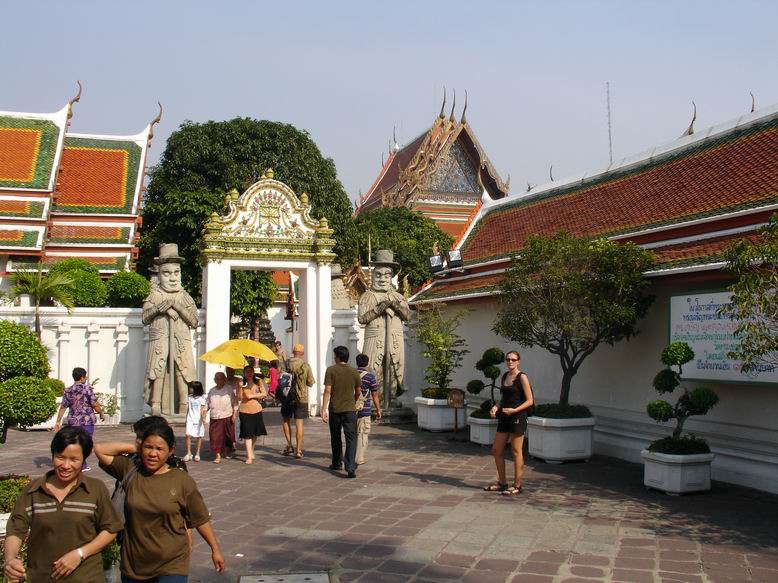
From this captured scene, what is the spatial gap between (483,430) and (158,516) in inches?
354

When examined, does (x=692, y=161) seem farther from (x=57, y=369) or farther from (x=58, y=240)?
(x=58, y=240)

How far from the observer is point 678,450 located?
8.77 metres

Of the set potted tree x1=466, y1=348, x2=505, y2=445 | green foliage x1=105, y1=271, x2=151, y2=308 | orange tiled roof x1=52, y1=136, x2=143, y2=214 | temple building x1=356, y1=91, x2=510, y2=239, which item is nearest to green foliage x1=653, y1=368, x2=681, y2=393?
potted tree x1=466, y1=348, x2=505, y2=445

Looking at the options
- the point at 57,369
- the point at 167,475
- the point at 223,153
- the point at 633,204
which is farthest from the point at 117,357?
the point at 223,153

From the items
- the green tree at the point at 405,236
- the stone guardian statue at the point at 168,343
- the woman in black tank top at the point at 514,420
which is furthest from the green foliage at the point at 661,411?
the green tree at the point at 405,236

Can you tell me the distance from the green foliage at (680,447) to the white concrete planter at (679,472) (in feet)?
0.21

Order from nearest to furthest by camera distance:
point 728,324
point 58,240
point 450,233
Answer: point 728,324 → point 58,240 → point 450,233

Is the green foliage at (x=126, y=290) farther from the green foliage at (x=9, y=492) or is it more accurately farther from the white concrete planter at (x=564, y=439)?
the green foliage at (x=9, y=492)

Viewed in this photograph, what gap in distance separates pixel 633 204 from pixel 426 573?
8822mm

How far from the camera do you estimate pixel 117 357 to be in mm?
15461

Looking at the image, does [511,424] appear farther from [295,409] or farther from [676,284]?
[295,409]

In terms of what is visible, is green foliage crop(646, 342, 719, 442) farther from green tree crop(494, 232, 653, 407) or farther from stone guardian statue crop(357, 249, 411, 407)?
stone guardian statue crop(357, 249, 411, 407)

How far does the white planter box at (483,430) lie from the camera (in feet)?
40.7

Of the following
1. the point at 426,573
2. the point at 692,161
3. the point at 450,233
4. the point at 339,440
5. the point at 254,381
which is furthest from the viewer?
the point at 450,233
